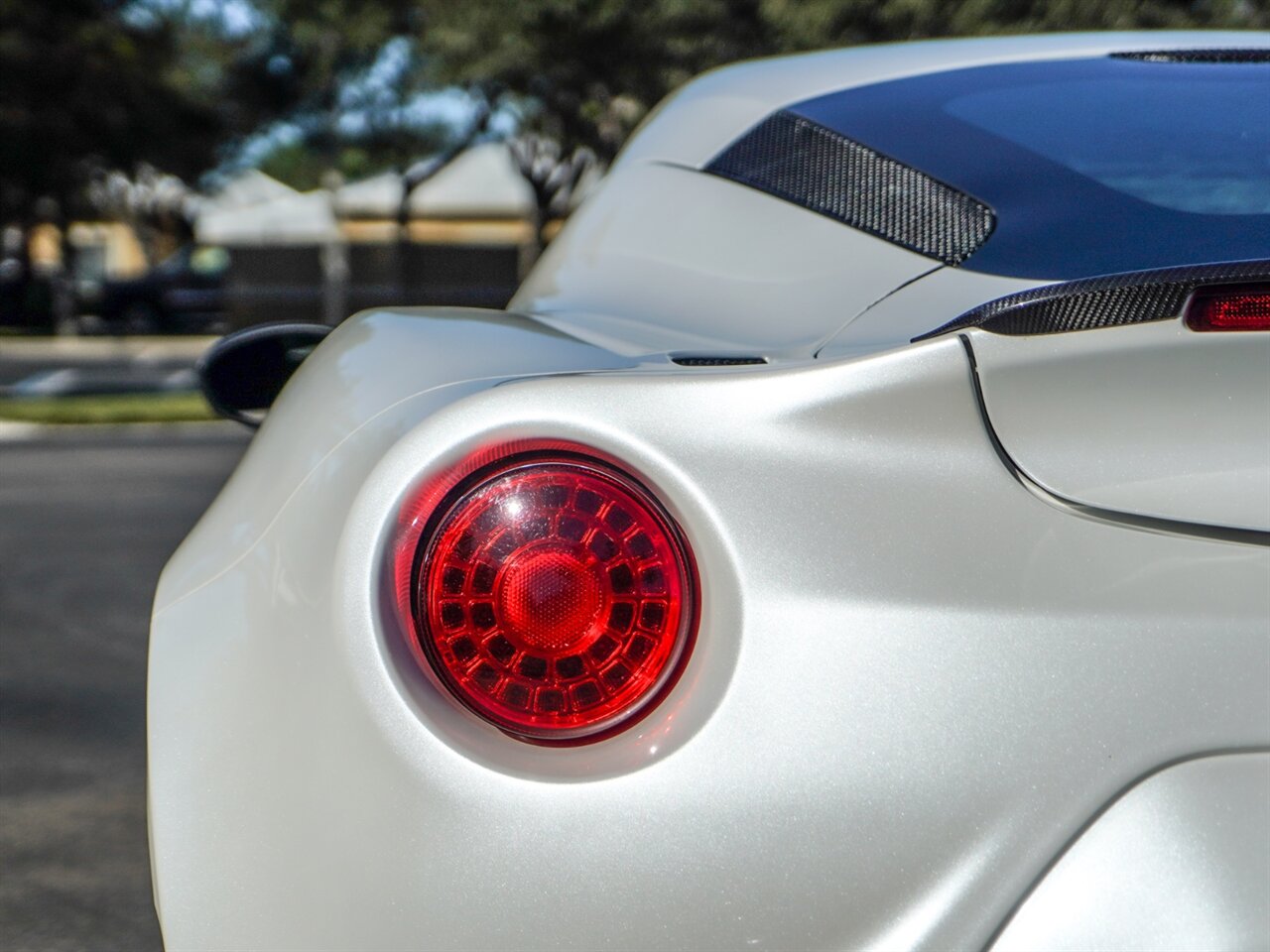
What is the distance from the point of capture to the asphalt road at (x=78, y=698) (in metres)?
3.23

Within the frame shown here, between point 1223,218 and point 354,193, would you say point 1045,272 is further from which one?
point 354,193

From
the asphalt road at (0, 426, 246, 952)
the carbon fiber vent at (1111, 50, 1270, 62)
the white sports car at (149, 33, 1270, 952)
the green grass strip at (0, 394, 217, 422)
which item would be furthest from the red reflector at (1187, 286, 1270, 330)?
the green grass strip at (0, 394, 217, 422)

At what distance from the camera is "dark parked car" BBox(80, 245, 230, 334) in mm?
33438

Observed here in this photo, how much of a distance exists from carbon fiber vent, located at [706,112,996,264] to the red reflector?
1.86ft

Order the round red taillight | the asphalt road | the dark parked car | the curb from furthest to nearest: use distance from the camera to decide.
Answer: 1. the dark parked car
2. the curb
3. the asphalt road
4. the round red taillight

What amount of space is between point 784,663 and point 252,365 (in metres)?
1.66

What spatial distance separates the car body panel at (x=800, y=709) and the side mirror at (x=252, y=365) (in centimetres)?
137

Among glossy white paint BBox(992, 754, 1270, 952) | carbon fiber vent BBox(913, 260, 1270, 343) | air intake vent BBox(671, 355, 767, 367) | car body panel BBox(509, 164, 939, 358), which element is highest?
carbon fiber vent BBox(913, 260, 1270, 343)

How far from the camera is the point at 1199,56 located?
2.61 metres

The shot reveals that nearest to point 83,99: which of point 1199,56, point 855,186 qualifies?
point 1199,56

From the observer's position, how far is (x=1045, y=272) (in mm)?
1729

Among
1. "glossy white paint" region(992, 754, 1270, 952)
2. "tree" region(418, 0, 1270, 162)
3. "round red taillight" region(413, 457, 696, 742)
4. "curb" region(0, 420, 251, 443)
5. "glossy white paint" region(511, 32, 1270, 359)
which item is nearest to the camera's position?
"glossy white paint" region(992, 754, 1270, 952)

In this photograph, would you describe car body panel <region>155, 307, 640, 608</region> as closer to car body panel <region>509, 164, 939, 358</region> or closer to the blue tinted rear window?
car body panel <region>509, 164, 939, 358</region>

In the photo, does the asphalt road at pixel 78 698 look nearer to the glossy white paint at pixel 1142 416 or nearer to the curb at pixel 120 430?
the glossy white paint at pixel 1142 416
